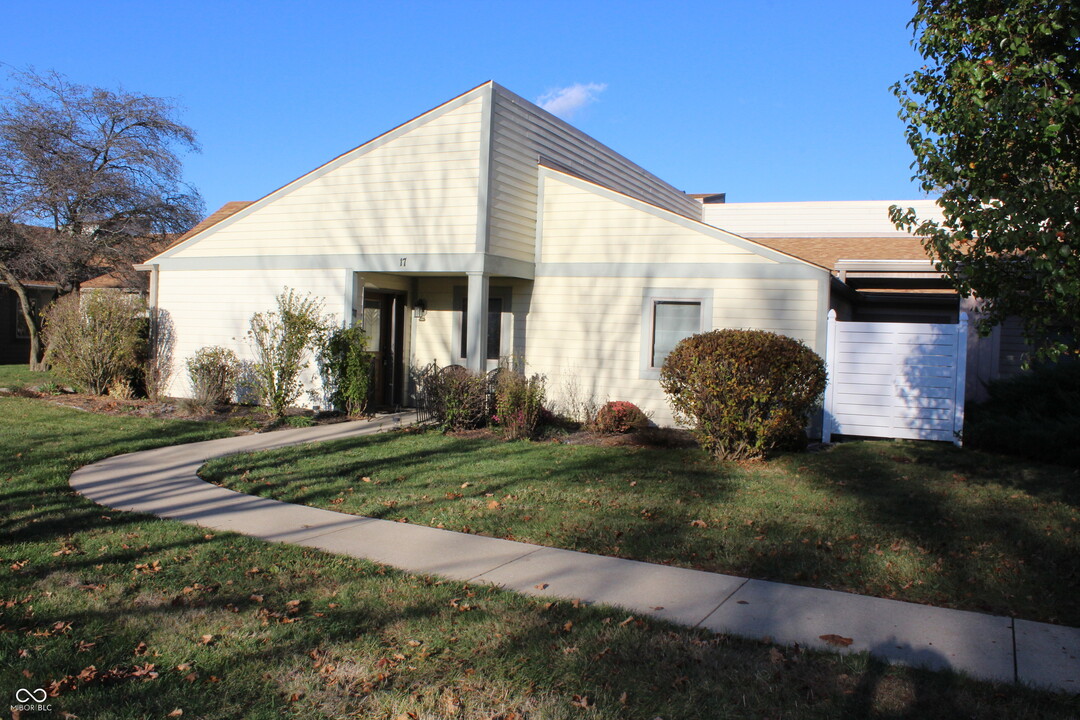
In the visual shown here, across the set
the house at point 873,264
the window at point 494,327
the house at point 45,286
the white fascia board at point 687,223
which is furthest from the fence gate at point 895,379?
the house at point 45,286

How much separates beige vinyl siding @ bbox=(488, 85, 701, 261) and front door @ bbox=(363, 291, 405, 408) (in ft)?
9.36

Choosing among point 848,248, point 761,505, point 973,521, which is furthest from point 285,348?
point 848,248

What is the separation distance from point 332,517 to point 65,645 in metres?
2.96

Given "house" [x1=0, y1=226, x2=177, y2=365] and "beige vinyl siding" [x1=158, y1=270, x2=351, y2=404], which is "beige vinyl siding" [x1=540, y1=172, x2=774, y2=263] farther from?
"house" [x1=0, y1=226, x2=177, y2=365]

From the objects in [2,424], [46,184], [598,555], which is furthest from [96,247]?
[598,555]

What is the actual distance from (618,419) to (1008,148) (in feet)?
24.1

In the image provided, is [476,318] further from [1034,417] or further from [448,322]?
[1034,417]

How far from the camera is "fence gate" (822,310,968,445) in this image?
11.5 meters

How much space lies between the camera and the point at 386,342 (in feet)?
49.2

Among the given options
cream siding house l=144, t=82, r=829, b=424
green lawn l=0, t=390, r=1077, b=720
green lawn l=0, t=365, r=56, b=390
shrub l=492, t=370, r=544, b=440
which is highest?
cream siding house l=144, t=82, r=829, b=424

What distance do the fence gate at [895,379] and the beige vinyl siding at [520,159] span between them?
5045 millimetres

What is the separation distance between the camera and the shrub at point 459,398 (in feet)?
39.5

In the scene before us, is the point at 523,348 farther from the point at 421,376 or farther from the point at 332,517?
the point at 332,517

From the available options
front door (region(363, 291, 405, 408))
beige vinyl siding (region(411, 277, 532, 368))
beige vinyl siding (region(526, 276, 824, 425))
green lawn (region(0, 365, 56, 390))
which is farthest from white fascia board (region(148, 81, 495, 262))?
green lawn (region(0, 365, 56, 390))
